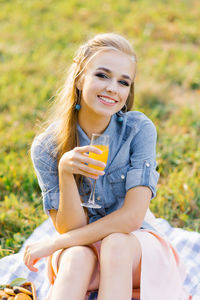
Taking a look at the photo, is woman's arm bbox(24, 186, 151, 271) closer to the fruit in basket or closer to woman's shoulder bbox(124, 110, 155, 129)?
the fruit in basket

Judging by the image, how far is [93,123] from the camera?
2.55 meters

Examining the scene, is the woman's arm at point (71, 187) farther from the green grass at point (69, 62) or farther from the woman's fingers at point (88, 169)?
the green grass at point (69, 62)

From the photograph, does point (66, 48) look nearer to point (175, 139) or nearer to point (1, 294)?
point (175, 139)

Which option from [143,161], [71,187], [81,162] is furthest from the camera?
[143,161]

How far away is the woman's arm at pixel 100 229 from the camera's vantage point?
88.6 inches

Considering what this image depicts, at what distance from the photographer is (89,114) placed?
2.52 m

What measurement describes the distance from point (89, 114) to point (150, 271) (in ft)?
3.47

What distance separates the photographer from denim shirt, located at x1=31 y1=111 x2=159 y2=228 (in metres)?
2.47

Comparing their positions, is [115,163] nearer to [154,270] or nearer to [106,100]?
[106,100]

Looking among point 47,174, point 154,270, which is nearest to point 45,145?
point 47,174

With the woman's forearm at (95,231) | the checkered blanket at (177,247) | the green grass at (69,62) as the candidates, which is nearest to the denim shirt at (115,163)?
the woman's forearm at (95,231)

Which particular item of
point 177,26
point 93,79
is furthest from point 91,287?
point 177,26

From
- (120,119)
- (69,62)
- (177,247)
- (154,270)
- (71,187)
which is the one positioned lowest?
(177,247)

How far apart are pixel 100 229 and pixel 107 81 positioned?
2.97ft
